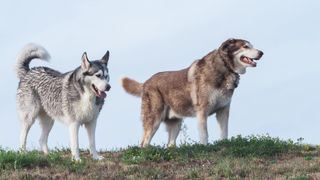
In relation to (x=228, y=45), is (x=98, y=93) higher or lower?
lower

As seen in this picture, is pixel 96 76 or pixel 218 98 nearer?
pixel 96 76

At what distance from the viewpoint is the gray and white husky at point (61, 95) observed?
40.3ft

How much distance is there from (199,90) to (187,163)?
2.85 meters

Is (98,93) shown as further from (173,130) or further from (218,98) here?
(173,130)

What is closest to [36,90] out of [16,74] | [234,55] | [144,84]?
[16,74]

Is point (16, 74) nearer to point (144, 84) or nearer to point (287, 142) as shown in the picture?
point (144, 84)

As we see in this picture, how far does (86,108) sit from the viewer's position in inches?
485

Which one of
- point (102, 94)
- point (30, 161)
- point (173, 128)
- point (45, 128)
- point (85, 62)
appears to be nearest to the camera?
point (30, 161)

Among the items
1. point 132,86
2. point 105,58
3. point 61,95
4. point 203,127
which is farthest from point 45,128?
point 203,127

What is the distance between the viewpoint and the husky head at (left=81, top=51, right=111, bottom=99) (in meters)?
12.1

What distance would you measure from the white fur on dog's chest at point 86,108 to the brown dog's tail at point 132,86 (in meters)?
3.52

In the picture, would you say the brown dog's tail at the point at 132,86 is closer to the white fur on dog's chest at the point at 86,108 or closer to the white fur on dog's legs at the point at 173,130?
the white fur on dog's legs at the point at 173,130

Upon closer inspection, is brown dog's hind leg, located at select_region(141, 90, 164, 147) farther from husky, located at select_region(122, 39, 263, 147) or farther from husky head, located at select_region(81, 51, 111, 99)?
husky head, located at select_region(81, 51, 111, 99)

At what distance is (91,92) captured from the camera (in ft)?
40.3
